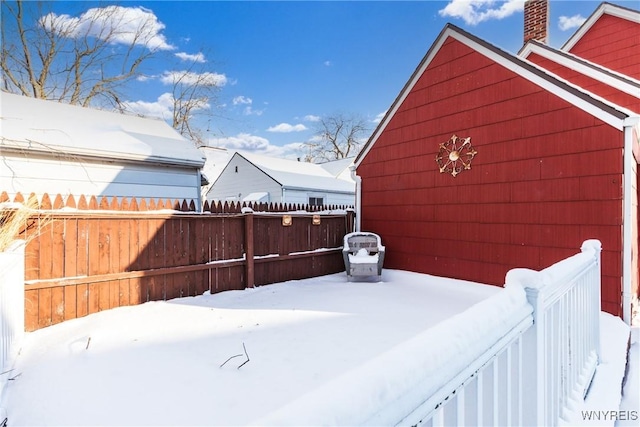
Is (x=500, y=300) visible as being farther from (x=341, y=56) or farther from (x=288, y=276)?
(x=341, y=56)

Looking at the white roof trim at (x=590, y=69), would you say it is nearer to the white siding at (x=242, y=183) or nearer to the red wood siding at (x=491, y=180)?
the red wood siding at (x=491, y=180)

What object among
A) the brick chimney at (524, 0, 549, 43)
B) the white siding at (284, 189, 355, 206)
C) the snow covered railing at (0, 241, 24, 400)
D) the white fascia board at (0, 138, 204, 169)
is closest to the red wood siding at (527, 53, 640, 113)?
the brick chimney at (524, 0, 549, 43)

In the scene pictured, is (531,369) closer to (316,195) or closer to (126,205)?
(126,205)

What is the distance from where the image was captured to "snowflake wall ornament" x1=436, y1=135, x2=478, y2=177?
19.0 ft

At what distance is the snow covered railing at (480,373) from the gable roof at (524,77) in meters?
3.41

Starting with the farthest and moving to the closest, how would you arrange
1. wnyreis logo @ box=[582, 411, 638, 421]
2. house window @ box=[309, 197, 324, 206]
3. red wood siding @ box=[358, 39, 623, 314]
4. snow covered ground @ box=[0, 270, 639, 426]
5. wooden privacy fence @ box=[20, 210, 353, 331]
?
house window @ box=[309, 197, 324, 206] → red wood siding @ box=[358, 39, 623, 314] → wooden privacy fence @ box=[20, 210, 353, 331] → snow covered ground @ box=[0, 270, 639, 426] → wnyreis logo @ box=[582, 411, 638, 421]

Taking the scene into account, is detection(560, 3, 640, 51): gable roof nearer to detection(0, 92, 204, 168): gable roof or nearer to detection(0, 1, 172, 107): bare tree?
detection(0, 92, 204, 168): gable roof

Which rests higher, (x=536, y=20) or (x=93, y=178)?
(x=536, y=20)

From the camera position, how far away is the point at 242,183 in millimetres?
16719

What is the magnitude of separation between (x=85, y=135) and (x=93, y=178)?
997 mm

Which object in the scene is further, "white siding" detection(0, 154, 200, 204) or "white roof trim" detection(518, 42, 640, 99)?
"white siding" detection(0, 154, 200, 204)

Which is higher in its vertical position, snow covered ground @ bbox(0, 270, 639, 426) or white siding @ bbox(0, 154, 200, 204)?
white siding @ bbox(0, 154, 200, 204)

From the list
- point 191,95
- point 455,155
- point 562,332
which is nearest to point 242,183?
point 191,95

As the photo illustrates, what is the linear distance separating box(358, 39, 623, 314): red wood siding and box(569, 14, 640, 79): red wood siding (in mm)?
4438
